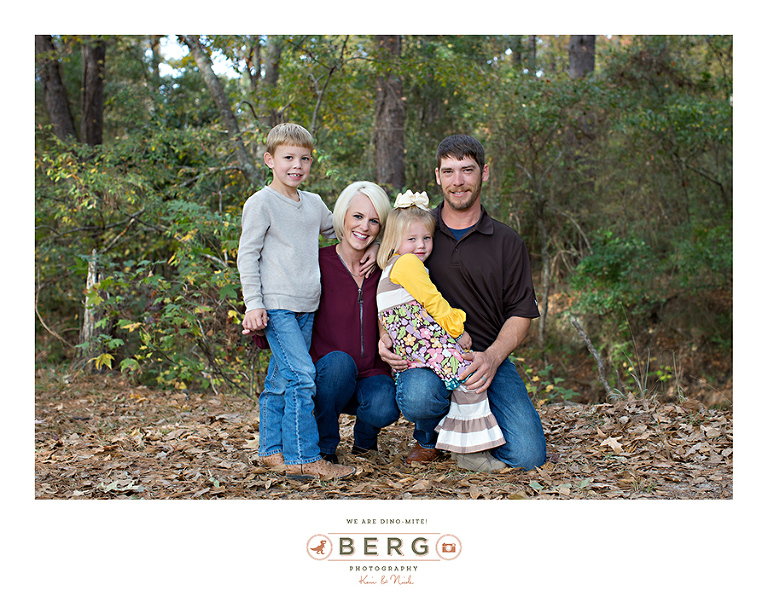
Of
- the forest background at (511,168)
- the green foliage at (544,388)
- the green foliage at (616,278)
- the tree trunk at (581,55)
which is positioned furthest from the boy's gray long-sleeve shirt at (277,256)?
the tree trunk at (581,55)

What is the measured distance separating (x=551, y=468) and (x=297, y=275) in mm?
1558

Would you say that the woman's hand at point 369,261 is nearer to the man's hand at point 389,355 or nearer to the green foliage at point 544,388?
the man's hand at point 389,355

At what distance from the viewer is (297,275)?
311cm

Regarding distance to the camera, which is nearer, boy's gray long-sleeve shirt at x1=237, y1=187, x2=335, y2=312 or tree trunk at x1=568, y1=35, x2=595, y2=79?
boy's gray long-sleeve shirt at x1=237, y1=187, x2=335, y2=312

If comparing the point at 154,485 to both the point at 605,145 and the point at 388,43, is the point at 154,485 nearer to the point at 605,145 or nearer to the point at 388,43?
the point at 388,43

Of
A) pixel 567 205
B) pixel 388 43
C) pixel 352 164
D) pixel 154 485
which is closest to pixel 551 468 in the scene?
pixel 154 485

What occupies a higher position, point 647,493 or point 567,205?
point 567,205

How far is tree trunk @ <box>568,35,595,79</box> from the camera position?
9664 millimetres

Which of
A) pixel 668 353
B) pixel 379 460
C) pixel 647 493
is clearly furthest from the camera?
pixel 668 353

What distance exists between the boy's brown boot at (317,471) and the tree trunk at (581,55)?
830cm

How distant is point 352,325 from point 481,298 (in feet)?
2.18

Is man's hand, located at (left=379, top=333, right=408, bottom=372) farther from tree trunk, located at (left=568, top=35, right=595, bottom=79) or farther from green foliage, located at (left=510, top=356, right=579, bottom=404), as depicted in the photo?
tree trunk, located at (left=568, top=35, right=595, bottom=79)
